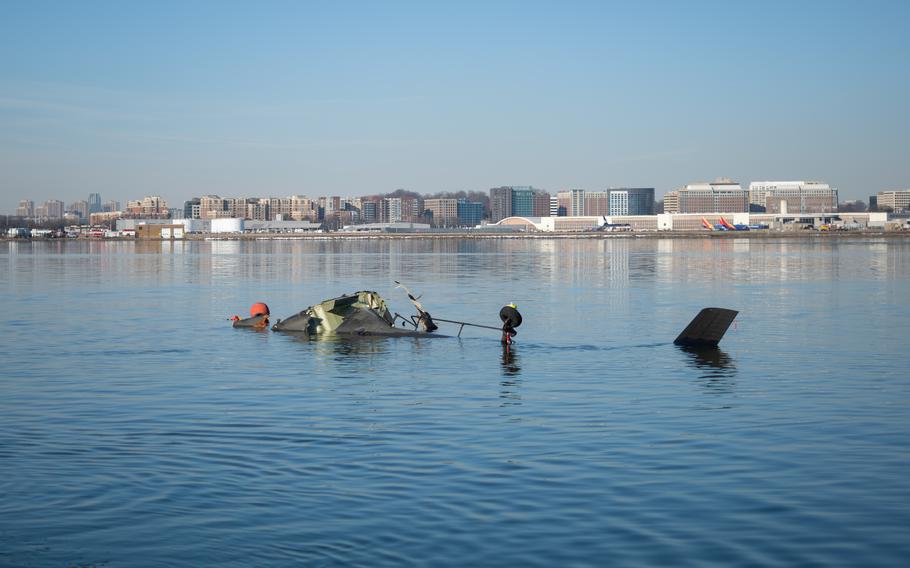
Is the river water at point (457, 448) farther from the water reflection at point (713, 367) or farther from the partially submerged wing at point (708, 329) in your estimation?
the partially submerged wing at point (708, 329)

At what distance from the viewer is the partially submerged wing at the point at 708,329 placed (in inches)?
1518

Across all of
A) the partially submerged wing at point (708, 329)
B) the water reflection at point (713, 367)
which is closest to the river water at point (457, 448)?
the water reflection at point (713, 367)

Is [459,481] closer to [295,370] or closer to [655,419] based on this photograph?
[655,419]

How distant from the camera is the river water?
14.4 metres

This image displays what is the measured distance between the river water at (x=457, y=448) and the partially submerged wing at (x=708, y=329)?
859 mm

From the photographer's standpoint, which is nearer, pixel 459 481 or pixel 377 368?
pixel 459 481

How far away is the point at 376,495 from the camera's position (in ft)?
55.3

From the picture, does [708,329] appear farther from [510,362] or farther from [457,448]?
[457,448]

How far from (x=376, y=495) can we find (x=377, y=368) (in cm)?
1695

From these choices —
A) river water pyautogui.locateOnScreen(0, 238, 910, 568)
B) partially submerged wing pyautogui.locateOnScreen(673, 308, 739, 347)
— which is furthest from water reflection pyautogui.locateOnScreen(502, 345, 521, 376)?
partially submerged wing pyautogui.locateOnScreen(673, 308, 739, 347)

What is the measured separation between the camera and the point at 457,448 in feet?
68.0

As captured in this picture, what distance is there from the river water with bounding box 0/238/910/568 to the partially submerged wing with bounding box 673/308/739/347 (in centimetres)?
86

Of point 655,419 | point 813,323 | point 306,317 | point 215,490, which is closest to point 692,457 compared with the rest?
point 655,419

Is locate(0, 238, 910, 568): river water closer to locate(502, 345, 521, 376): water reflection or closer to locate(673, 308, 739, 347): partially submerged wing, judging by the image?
locate(502, 345, 521, 376): water reflection
